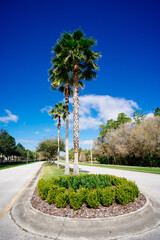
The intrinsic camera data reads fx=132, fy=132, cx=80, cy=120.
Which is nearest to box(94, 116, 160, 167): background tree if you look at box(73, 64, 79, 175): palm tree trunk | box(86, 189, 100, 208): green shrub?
box(73, 64, 79, 175): palm tree trunk

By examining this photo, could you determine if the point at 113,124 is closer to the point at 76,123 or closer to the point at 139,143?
the point at 139,143

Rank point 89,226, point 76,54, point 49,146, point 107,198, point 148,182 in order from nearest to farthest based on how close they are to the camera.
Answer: point 89,226 → point 107,198 → point 148,182 → point 76,54 → point 49,146

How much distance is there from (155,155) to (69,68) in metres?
24.2

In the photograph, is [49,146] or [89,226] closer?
[89,226]

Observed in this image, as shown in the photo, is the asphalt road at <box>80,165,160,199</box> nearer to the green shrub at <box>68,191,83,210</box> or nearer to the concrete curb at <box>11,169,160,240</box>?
the concrete curb at <box>11,169,160,240</box>

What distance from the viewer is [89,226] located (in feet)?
10.4

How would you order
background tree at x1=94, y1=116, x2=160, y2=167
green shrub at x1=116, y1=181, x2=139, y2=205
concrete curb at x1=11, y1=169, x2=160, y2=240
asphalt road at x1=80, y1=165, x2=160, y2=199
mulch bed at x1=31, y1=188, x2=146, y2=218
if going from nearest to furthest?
concrete curb at x1=11, y1=169, x2=160, y2=240 < mulch bed at x1=31, y1=188, x2=146, y2=218 < green shrub at x1=116, y1=181, x2=139, y2=205 < asphalt road at x1=80, y1=165, x2=160, y2=199 < background tree at x1=94, y1=116, x2=160, y2=167

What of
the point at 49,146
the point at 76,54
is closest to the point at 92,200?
the point at 76,54

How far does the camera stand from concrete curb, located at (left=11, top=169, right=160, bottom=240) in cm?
302

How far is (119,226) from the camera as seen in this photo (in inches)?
128

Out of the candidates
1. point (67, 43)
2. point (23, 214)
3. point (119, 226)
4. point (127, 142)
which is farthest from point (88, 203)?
point (127, 142)

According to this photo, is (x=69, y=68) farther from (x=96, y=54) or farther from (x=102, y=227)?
(x=102, y=227)

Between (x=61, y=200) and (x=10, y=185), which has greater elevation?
(x=61, y=200)

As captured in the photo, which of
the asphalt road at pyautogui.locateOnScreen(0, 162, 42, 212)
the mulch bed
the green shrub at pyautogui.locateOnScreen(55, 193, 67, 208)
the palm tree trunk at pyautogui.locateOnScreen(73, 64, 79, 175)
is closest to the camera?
the mulch bed
